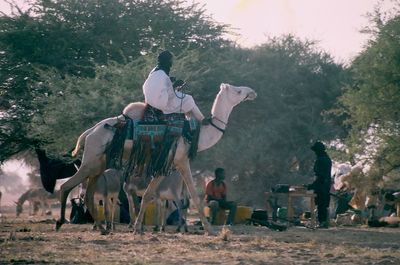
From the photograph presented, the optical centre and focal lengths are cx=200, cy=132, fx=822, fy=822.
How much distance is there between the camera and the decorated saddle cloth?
15023 mm

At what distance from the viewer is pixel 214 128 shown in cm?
1555

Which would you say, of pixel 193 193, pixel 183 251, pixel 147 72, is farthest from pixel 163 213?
pixel 183 251

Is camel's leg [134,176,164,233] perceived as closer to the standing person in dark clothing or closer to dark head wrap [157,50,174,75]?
dark head wrap [157,50,174,75]

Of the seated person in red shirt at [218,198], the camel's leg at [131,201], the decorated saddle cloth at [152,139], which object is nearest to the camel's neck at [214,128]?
the decorated saddle cloth at [152,139]

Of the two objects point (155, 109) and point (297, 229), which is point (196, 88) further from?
point (155, 109)

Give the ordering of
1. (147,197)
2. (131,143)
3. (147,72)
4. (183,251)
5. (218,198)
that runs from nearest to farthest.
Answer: (183,251), (131,143), (147,197), (218,198), (147,72)

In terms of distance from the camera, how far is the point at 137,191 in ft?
63.9

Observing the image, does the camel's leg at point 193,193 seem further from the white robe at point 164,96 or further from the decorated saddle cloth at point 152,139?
the white robe at point 164,96

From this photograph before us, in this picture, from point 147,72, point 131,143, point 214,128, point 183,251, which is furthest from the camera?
point 147,72

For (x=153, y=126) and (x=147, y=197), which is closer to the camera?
(x=153, y=126)

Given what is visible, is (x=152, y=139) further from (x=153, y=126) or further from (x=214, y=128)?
(x=214, y=128)

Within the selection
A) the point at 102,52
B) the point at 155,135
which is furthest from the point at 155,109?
the point at 102,52

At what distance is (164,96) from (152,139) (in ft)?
2.80

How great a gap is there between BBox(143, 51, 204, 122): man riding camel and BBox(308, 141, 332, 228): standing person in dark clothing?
6165 millimetres
